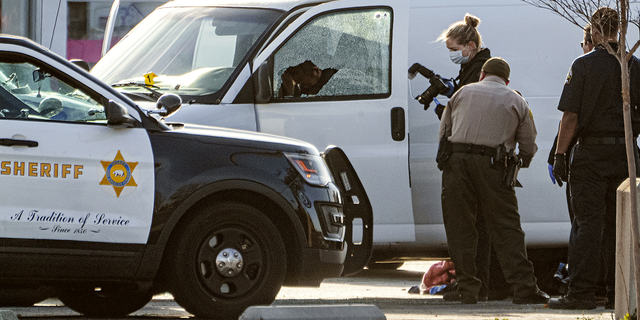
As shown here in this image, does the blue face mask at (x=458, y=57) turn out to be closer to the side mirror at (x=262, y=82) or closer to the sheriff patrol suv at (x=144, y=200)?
the side mirror at (x=262, y=82)

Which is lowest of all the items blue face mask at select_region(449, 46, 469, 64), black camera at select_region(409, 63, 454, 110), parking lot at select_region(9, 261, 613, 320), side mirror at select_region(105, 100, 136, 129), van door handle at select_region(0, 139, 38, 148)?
parking lot at select_region(9, 261, 613, 320)

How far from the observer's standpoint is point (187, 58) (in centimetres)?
805

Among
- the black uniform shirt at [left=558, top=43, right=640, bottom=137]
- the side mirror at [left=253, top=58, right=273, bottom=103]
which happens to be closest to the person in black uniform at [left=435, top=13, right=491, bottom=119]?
the black uniform shirt at [left=558, top=43, right=640, bottom=137]

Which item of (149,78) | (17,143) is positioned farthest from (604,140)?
(17,143)

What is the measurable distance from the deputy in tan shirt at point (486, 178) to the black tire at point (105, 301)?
2.14m

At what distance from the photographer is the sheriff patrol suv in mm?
5684

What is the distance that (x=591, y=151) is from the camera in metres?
6.84

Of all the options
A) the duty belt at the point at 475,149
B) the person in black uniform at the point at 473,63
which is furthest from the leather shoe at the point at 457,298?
the duty belt at the point at 475,149

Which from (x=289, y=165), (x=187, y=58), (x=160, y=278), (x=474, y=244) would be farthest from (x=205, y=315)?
(x=187, y=58)

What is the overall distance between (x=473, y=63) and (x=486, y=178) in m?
0.99

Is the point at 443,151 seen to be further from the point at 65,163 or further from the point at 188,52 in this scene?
the point at 65,163

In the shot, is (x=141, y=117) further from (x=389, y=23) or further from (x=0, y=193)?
(x=389, y=23)

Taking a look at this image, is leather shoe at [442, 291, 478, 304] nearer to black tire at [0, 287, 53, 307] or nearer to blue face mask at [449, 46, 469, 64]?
blue face mask at [449, 46, 469, 64]

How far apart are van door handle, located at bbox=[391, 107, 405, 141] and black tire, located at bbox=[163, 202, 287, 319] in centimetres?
196
